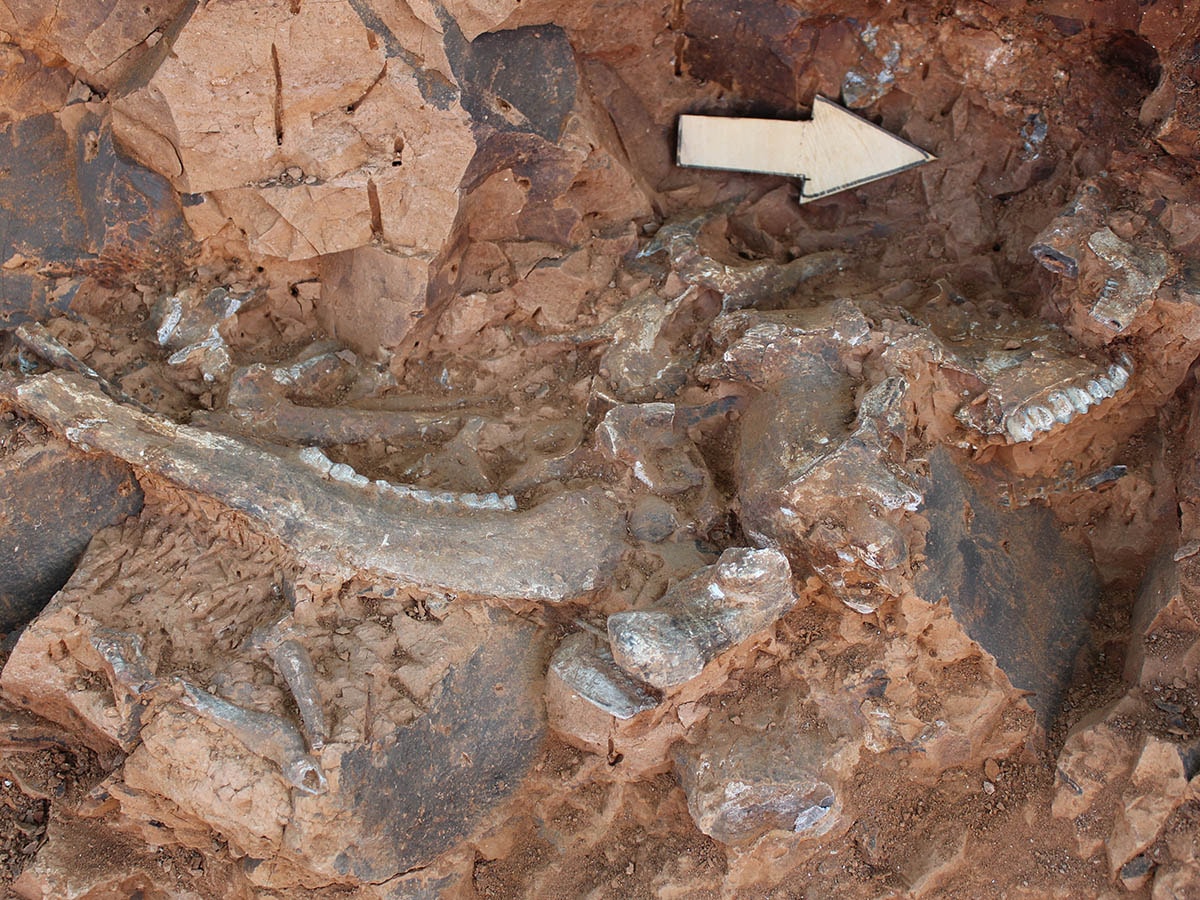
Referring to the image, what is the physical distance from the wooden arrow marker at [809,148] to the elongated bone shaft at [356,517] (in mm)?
1538

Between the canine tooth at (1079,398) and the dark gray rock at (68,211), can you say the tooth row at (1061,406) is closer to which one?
the canine tooth at (1079,398)

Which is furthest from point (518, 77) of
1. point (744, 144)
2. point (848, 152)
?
point (848, 152)

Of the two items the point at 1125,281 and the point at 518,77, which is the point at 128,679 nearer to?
the point at 518,77

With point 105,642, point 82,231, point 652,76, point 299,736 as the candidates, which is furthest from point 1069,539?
point 82,231

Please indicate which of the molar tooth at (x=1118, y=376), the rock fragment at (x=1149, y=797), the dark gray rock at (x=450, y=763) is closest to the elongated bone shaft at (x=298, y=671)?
the dark gray rock at (x=450, y=763)

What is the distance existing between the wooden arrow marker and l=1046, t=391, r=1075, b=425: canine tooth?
1120 mm

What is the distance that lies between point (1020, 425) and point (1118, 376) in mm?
357

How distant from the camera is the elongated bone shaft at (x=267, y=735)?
8.89 feet

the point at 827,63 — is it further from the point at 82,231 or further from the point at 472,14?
the point at 82,231

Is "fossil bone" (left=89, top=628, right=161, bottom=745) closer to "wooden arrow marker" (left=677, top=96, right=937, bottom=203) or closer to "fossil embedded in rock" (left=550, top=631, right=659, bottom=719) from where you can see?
"fossil embedded in rock" (left=550, top=631, right=659, bottom=719)

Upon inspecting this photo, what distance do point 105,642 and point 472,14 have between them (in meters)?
2.18

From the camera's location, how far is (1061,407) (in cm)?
298

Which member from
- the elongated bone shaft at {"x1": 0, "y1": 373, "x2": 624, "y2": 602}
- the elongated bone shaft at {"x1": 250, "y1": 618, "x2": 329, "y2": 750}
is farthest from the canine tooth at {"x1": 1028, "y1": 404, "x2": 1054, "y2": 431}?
the elongated bone shaft at {"x1": 250, "y1": 618, "x2": 329, "y2": 750}

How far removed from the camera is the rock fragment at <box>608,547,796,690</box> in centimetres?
268
